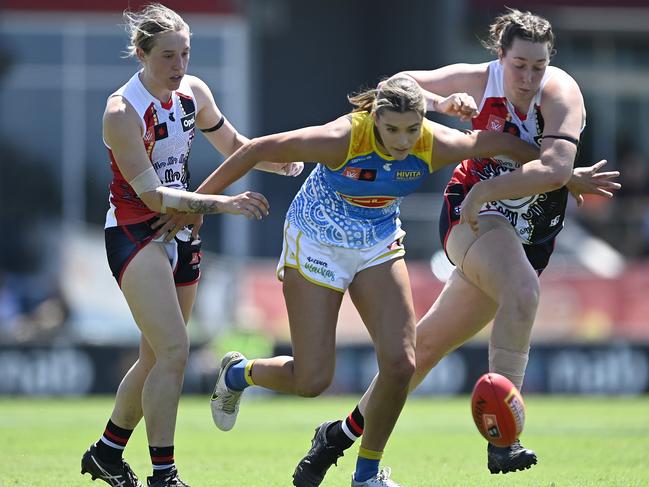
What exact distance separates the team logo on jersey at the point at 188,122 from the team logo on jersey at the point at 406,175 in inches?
44.8

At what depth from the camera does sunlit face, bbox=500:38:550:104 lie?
6.43 metres

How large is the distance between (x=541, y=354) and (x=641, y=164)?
286 inches

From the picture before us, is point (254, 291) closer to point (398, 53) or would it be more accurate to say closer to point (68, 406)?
point (68, 406)

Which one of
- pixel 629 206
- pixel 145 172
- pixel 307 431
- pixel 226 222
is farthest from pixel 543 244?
pixel 226 222

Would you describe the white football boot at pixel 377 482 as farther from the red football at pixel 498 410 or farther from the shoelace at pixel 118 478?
the shoelace at pixel 118 478

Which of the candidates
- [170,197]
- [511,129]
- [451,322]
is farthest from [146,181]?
[511,129]

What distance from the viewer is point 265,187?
79.3 ft

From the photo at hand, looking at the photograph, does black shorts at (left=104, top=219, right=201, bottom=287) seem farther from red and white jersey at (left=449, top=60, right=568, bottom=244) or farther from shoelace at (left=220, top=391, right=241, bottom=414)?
red and white jersey at (left=449, top=60, right=568, bottom=244)

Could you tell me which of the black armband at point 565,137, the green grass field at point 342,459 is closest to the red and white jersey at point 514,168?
the black armband at point 565,137

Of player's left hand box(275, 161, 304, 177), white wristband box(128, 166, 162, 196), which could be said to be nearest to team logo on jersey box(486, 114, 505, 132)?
player's left hand box(275, 161, 304, 177)

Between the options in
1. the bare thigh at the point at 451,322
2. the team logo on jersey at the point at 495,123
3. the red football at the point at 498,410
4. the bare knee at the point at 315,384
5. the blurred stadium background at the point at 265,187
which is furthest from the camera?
the blurred stadium background at the point at 265,187

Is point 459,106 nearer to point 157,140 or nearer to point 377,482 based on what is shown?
point 157,140

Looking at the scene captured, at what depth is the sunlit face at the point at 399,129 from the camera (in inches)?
242

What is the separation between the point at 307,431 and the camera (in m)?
10.7
